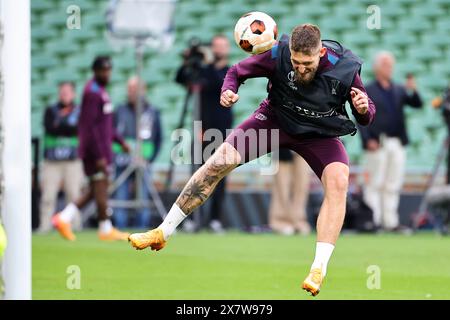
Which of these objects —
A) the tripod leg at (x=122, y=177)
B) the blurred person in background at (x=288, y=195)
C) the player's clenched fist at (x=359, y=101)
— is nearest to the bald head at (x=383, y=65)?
the blurred person in background at (x=288, y=195)

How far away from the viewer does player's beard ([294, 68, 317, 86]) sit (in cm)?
793

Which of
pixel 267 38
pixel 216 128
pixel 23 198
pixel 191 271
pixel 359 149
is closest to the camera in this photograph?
pixel 23 198

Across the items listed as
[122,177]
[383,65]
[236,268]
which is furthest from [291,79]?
[122,177]

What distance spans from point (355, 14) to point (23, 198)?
14.8 m

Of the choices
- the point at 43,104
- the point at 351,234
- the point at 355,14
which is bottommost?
the point at 351,234

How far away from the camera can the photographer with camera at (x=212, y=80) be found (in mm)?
15609

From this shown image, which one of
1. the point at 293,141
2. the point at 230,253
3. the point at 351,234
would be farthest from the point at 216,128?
the point at 293,141

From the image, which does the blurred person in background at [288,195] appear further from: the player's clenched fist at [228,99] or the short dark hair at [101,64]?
the player's clenched fist at [228,99]

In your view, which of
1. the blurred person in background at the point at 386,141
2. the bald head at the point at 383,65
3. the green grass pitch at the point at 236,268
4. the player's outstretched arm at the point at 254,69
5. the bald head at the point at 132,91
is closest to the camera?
the player's outstretched arm at the point at 254,69

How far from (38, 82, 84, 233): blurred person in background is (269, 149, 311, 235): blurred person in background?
10.2 feet

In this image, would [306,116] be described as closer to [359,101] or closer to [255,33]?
[359,101]

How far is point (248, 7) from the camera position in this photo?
2066 centimetres

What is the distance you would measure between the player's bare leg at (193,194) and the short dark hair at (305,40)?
105cm

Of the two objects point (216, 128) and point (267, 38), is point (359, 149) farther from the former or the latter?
point (267, 38)
